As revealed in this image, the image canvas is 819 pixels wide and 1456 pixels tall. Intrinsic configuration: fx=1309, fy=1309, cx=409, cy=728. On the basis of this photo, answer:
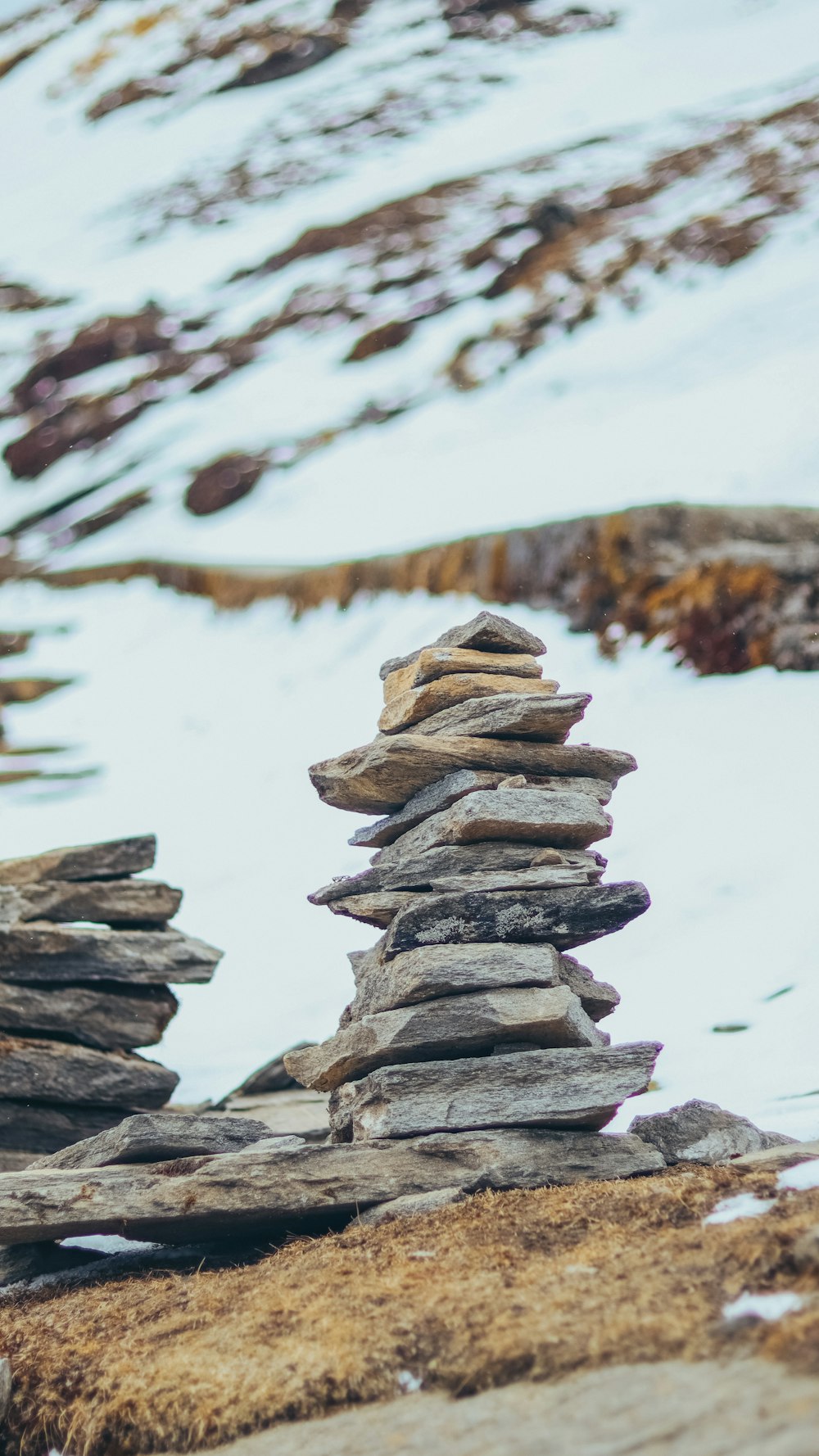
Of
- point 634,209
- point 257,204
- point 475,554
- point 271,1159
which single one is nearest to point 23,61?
point 257,204

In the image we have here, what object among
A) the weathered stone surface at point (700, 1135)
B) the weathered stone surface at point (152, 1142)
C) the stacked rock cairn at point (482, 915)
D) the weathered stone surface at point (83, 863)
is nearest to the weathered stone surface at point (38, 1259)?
the weathered stone surface at point (152, 1142)

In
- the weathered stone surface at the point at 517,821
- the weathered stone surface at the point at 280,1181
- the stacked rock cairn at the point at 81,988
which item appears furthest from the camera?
the stacked rock cairn at the point at 81,988

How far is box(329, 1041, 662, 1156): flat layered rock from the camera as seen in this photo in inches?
292

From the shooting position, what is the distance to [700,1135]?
7789mm

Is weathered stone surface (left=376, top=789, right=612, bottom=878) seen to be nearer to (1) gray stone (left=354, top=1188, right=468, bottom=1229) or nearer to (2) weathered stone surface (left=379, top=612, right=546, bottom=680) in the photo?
(2) weathered stone surface (left=379, top=612, right=546, bottom=680)

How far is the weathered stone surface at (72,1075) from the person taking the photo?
1113 cm

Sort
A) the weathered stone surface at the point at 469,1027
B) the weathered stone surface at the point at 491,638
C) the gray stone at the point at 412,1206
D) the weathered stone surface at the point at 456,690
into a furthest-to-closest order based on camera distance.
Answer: the weathered stone surface at the point at 491,638 < the weathered stone surface at the point at 456,690 < the weathered stone surface at the point at 469,1027 < the gray stone at the point at 412,1206

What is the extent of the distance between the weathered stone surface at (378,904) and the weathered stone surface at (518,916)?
18 cm

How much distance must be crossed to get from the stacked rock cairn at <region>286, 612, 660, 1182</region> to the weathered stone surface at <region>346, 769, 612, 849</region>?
0.05ft

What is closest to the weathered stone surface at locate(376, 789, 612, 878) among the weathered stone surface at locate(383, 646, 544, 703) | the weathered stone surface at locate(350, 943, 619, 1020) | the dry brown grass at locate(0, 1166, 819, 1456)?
the weathered stone surface at locate(350, 943, 619, 1020)

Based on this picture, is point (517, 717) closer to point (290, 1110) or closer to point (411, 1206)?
point (411, 1206)

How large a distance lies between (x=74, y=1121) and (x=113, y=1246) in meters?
3.82

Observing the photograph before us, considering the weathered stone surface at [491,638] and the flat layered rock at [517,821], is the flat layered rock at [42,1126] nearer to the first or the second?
the flat layered rock at [517,821]

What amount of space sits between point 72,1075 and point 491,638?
5.48m
